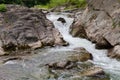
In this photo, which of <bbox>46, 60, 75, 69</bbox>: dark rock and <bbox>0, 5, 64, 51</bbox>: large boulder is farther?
<bbox>0, 5, 64, 51</bbox>: large boulder

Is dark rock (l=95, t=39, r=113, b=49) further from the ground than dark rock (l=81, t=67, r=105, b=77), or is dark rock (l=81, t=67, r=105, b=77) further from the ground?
dark rock (l=95, t=39, r=113, b=49)

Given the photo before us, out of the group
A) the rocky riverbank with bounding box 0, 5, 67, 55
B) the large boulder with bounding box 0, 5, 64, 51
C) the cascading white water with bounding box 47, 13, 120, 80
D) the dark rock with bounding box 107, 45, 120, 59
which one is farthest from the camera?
the large boulder with bounding box 0, 5, 64, 51

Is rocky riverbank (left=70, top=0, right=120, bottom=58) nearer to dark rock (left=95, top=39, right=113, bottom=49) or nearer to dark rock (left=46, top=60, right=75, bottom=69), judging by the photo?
dark rock (left=95, top=39, right=113, bottom=49)

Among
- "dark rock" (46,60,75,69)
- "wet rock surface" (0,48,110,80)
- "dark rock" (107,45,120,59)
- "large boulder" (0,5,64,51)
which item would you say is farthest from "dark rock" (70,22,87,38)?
"dark rock" (46,60,75,69)

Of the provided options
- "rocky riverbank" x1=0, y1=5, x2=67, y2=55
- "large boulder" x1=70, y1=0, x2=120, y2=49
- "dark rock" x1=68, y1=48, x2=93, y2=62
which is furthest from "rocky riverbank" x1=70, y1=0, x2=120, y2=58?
"rocky riverbank" x1=0, y1=5, x2=67, y2=55

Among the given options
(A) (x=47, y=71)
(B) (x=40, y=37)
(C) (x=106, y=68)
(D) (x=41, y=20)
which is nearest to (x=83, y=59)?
(C) (x=106, y=68)

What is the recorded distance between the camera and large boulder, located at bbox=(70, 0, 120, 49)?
3328 cm

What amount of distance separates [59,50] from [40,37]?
11.9 feet

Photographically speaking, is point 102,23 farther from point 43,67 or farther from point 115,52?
point 43,67

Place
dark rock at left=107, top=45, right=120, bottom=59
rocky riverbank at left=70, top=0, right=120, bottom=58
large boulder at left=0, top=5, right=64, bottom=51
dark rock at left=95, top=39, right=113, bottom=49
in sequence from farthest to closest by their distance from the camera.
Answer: large boulder at left=0, top=5, right=64, bottom=51 < dark rock at left=95, top=39, right=113, bottom=49 < rocky riverbank at left=70, top=0, right=120, bottom=58 < dark rock at left=107, top=45, right=120, bottom=59

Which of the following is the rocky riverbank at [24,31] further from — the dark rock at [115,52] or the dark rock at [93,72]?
the dark rock at [93,72]

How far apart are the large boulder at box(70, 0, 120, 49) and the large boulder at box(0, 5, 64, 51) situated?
3899 millimetres

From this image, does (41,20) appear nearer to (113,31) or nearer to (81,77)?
(113,31)

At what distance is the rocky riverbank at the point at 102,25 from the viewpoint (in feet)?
107
